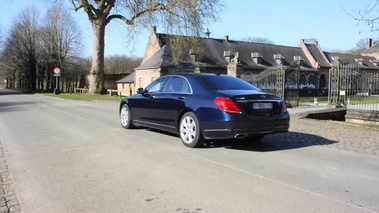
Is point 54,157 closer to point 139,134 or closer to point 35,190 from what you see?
point 35,190

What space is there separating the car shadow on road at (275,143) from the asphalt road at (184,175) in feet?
0.08

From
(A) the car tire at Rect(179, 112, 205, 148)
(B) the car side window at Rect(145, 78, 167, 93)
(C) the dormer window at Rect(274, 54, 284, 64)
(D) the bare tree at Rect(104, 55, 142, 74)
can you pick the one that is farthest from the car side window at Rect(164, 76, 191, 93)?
(D) the bare tree at Rect(104, 55, 142, 74)

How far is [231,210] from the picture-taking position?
3414 mm

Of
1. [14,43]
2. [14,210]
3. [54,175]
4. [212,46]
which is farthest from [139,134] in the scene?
[14,43]

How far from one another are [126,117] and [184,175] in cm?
465

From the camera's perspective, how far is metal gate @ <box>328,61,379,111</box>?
47.3 ft

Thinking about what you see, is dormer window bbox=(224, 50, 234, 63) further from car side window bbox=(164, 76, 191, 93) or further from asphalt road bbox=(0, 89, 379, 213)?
car side window bbox=(164, 76, 191, 93)

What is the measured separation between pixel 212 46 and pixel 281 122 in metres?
41.4

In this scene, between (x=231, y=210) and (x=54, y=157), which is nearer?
(x=231, y=210)

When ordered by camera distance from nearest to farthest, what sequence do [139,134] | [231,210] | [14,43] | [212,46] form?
[231,210] → [139,134] → [212,46] → [14,43]

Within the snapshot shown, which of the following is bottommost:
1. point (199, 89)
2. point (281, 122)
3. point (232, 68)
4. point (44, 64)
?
point (281, 122)

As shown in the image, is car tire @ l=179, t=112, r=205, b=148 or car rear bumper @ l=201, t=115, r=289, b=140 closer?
car rear bumper @ l=201, t=115, r=289, b=140

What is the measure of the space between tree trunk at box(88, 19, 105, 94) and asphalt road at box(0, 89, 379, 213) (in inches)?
→ 938

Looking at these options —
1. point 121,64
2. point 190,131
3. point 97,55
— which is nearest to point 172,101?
point 190,131
